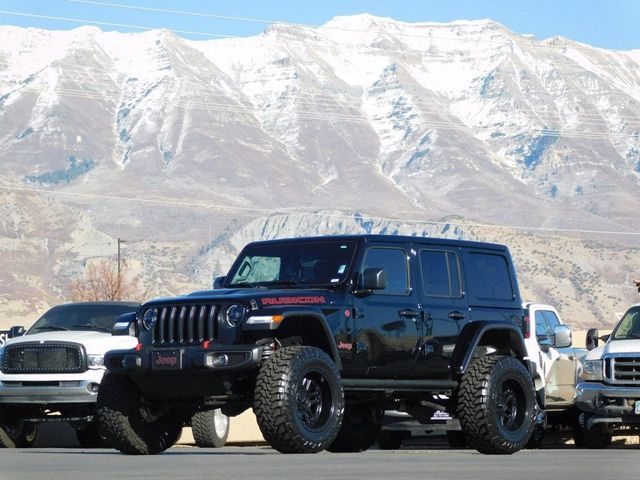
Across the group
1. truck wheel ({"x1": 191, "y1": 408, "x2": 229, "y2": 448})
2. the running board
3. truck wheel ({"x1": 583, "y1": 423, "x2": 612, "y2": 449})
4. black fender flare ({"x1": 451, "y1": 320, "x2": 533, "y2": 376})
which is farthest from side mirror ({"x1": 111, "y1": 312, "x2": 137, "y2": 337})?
truck wheel ({"x1": 583, "y1": 423, "x2": 612, "y2": 449})

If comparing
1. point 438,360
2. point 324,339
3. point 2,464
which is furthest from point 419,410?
point 2,464

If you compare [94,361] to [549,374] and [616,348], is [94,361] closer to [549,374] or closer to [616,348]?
[549,374]

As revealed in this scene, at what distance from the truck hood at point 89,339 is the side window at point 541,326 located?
593cm

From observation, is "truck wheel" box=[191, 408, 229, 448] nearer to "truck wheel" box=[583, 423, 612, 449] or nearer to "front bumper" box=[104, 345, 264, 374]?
"truck wheel" box=[583, 423, 612, 449]

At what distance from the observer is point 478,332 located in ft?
54.8

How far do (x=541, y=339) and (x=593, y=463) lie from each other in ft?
28.5

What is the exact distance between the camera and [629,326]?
21.3m

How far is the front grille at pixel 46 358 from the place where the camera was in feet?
67.9

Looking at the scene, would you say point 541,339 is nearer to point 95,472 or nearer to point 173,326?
point 173,326

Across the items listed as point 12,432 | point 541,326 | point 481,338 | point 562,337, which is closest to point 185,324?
point 481,338

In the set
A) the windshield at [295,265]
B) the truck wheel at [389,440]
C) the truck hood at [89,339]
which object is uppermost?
the windshield at [295,265]

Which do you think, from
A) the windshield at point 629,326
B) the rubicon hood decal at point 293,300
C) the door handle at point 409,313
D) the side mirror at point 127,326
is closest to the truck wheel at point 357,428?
the door handle at point 409,313

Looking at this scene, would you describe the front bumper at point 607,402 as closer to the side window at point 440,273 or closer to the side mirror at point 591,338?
the side mirror at point 591,338

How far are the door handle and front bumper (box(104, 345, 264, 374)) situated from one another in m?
2.06
